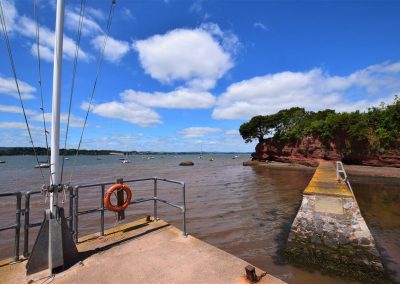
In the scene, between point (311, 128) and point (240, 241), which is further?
point (311, 128)

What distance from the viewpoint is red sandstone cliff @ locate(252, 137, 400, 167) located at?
26.9 meters

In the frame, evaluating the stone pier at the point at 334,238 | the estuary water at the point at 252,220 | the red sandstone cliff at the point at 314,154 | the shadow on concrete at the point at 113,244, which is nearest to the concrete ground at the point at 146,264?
the shadow on concrete at the point at 113,244

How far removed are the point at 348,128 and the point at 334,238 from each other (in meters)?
30.1

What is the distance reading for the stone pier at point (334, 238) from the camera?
487cm

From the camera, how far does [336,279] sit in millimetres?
4816

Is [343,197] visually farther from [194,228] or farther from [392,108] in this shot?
[392,108]

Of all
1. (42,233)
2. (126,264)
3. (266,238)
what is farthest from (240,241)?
(42,233)

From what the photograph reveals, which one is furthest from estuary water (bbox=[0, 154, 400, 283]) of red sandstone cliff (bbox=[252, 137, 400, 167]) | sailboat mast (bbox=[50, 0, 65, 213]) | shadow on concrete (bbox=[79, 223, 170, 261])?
red sandstone cliff (bbox=[252, 137, 400, 167])

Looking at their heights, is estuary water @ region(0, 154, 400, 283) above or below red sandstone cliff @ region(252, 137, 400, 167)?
below

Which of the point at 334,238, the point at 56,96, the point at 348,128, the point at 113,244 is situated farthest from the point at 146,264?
the point at 348,128

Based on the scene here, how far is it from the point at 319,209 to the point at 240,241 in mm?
2532

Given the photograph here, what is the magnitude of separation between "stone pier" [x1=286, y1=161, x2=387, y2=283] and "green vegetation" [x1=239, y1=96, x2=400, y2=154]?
2676cm

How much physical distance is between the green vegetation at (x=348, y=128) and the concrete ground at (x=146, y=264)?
29.7 m

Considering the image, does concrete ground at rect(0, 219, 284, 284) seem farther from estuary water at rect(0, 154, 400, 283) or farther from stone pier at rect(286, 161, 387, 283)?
stone pier at rect(286, 161, 387, 283)
